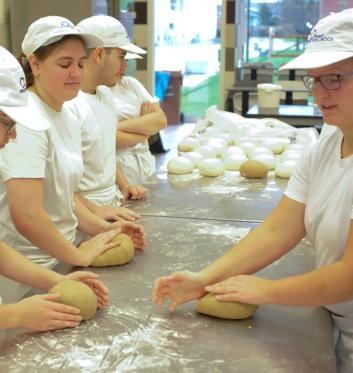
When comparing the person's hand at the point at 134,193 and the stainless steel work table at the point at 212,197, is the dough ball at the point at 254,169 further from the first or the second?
the person's hand at the point at 134,193

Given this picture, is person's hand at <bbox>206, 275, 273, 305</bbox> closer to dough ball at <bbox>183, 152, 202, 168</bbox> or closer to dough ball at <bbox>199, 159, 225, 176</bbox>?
dough ball at <bbox>199, 159, 225, 176</bbox>

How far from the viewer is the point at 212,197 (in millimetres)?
2535

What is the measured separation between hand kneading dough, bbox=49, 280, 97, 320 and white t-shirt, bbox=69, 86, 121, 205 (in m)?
0.87

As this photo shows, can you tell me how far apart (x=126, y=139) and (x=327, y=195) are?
1543 mm

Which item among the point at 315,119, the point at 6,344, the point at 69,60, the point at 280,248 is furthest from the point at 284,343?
the point at 315,119

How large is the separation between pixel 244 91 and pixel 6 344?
4424 mm

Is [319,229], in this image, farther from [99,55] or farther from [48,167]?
[99,55]

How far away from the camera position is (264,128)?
4.05 metres

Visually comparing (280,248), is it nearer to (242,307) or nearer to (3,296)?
(242,307)

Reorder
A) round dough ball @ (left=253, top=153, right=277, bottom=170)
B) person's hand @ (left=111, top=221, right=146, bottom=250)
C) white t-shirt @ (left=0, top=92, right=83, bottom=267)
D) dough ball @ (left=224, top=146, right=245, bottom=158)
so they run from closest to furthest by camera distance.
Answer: white t-shirt @ (left=0, top=92, right=83, bottom=267) < person's hand @ (left=111, top=221, right=146, bottom=250) < round dough ball @ (left=253, top=153, right=277, bottom=170) < dough ball @ (left=224, top=146, right=245, bottom=158)

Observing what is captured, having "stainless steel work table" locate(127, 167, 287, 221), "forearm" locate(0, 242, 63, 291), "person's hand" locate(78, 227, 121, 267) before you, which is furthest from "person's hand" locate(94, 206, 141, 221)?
"forearm" locate(0, 242, 63, 291)

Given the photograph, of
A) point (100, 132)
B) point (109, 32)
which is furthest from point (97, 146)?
point (109, 32)

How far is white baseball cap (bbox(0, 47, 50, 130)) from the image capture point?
3.72 feet

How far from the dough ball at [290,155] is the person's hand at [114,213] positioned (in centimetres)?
118
